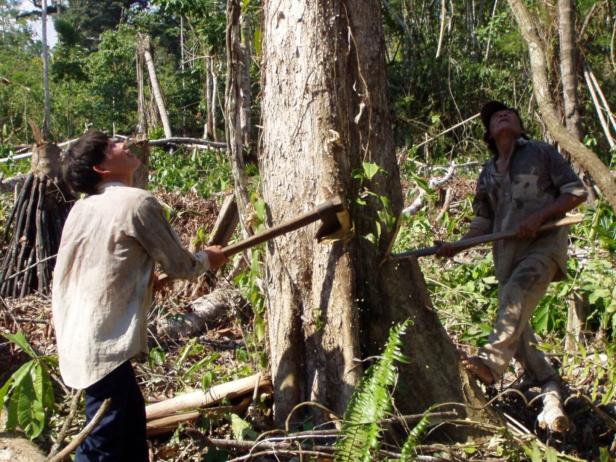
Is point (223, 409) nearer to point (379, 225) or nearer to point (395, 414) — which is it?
point (395, 414)

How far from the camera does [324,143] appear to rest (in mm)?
3840

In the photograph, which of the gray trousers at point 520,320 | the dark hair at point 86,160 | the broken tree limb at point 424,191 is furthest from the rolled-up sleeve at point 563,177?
the broken tree limb at point 424,191

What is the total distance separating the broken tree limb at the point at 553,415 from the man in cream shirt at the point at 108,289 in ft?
6.80

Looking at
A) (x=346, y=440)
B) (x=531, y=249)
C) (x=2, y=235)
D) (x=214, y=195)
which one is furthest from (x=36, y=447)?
(x=214, y=195)

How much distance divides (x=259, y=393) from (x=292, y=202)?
107 centimetres

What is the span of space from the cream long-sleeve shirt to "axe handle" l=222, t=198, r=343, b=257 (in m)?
0.39

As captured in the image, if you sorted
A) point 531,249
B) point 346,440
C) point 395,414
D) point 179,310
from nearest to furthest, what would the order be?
point 346,440 < point 395,414 < point 531,249 < point 179,310

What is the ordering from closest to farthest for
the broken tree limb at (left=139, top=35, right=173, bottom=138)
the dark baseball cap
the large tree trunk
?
the large tree trunk
the dark baseball cap
the broken tree limb at (left=139, top=35, right=173, bottom=138)

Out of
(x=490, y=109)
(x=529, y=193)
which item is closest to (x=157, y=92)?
(x=490, y=109)

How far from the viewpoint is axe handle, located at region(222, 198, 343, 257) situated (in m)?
3.67

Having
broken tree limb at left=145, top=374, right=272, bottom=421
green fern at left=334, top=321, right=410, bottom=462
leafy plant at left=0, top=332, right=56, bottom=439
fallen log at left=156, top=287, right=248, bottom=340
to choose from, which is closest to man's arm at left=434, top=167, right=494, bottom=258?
green fern at left=334, top=321, right=410, bottom=462

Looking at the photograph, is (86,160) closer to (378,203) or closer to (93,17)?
(378,203)

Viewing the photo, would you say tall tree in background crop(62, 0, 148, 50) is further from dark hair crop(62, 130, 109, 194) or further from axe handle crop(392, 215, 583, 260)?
dark hair crop(62, 130, 109, 194)

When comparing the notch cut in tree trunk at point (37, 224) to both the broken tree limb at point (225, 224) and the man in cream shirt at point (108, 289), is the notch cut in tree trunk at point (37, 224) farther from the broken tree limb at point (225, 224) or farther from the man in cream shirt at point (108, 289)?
the man in cream shirt at point (108, 289)
